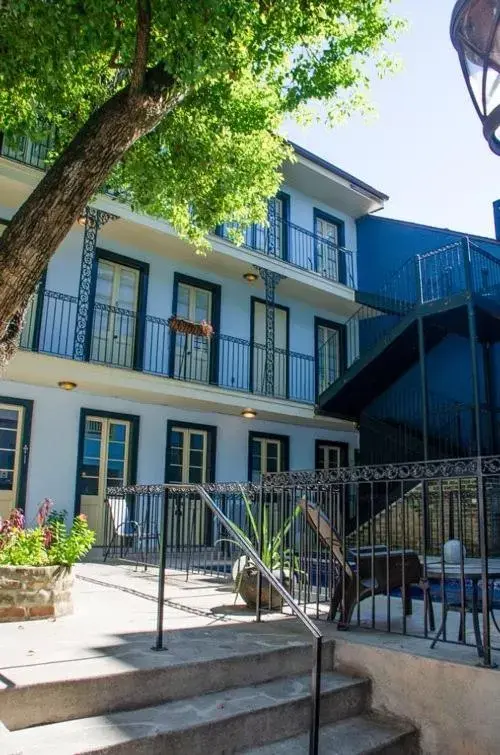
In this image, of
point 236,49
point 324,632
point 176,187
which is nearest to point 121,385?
point 176,187

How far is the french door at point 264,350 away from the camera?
46.4 ft

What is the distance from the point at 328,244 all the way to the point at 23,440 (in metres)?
9.34

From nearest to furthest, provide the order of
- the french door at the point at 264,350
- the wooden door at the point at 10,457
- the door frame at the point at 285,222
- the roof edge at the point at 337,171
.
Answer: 1. the wooden door at the point at 10,457
2. the french door at the point at 264,350
3. the roof edge at the point at 337,171
4. the door frame at the point at 285,222

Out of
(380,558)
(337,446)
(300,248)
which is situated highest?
(300,248)

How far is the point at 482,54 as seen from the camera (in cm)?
219

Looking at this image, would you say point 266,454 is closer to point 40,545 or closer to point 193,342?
point 193,342

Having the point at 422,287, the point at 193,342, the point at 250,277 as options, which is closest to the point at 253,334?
the point at 250,277

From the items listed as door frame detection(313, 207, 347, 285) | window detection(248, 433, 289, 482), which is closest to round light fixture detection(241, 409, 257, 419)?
window detection(248, 433, 289, 482)

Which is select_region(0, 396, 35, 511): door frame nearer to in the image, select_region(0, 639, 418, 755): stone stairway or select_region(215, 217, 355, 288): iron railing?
select_region(215, 217, 355, 288): iron railing

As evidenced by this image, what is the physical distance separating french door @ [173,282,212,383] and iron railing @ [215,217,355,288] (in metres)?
1.46

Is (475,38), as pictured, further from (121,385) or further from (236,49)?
(121,385)

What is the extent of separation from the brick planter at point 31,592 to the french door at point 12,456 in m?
6.00

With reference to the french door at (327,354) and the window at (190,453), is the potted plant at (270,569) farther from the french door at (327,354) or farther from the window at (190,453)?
the french door at (327,354)

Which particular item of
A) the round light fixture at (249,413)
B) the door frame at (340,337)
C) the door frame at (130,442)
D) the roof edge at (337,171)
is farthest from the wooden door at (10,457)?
the roof edge at (337,171)
